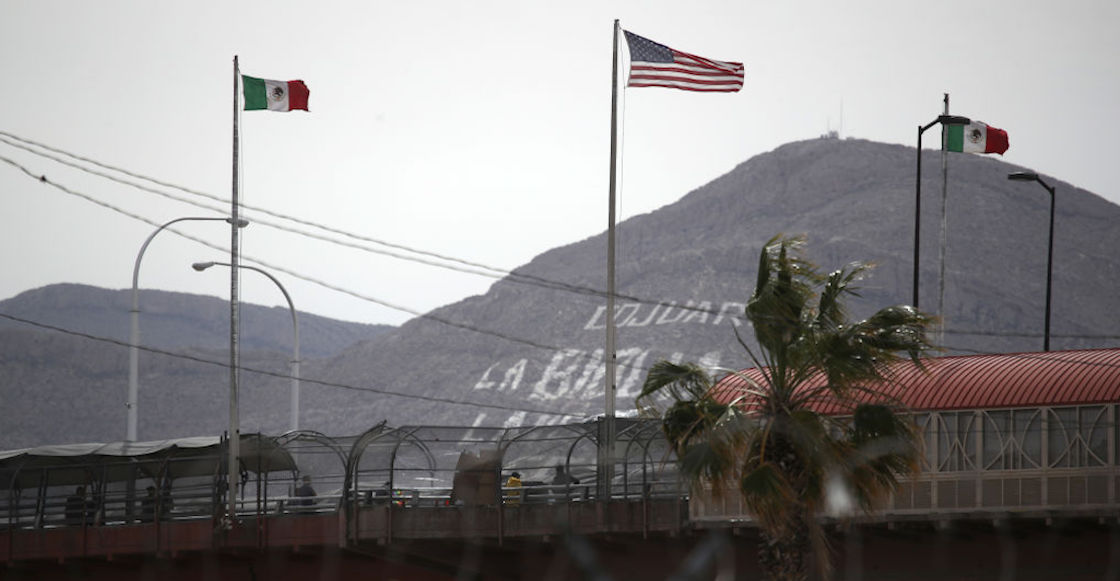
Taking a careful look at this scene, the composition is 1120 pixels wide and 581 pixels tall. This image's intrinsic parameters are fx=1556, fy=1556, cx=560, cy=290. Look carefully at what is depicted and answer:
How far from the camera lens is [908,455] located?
→ 26.7 metres

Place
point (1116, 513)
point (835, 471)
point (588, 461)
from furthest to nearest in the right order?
point (588, 461)
point (1116, 513)
point (835, 471)

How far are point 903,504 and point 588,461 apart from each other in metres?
8.04

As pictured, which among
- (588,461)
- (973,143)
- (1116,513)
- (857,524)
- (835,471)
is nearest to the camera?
(835,471)

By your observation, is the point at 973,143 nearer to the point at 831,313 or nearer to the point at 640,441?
the point at 640,441

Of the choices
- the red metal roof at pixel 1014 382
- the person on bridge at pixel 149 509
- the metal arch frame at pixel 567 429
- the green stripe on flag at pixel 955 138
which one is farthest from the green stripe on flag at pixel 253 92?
the green stripe on flag at pixel 955 138

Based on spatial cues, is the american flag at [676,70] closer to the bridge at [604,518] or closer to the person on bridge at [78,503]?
the bridge at [604,518]

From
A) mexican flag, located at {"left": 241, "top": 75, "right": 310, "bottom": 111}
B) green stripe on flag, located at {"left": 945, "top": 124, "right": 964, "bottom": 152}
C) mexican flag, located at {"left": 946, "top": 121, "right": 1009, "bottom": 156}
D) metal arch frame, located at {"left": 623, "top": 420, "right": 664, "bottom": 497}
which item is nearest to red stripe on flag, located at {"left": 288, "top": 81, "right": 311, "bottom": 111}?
mexican flag, located at {"left": 241, "top": 75, "right": 310, "bottom": 111}

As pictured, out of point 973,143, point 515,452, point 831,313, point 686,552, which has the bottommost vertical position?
point 686,552

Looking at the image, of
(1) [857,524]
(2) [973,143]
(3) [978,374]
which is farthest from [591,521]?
(2) [973,143]

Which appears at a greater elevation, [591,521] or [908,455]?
[908,455]

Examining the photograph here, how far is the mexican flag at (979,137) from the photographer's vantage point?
5384 cm

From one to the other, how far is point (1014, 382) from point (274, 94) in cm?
1975

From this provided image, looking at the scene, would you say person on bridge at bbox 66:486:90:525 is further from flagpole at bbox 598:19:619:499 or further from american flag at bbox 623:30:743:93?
american flag at bbox 623:30:743:93

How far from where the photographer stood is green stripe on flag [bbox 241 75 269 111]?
3978cm
